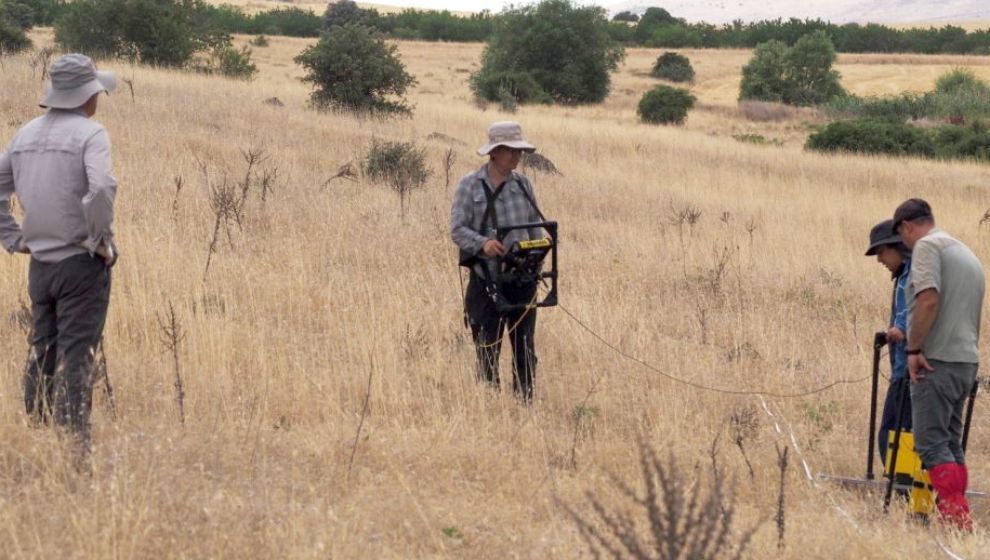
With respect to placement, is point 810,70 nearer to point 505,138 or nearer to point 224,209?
point 224,209

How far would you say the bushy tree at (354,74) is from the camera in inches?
904

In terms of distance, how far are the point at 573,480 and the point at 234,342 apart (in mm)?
2678

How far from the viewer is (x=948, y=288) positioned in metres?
5.43

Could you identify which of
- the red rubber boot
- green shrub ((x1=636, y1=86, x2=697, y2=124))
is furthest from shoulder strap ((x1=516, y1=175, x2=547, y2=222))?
green shrub ((x1=636, y1=86, x2=697, y2=124))

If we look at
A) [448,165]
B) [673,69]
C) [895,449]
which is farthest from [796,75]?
[895,449]

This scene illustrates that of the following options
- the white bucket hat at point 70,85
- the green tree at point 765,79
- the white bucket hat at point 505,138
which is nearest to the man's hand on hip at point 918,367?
the white bucket hat at point 505,138

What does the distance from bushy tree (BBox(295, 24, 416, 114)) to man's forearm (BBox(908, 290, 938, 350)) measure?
18119mm

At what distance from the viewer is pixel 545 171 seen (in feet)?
59.6

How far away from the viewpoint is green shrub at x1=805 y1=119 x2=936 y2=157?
2845 cm

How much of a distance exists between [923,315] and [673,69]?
5924 centimetres

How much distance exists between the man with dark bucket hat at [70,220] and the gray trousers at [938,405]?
3.97 metres

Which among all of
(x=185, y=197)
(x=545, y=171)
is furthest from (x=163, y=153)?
(x=545, y=171)

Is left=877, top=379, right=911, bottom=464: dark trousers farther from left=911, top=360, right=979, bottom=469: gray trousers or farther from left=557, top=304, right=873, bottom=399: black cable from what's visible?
left=557, top=304, right=873, bottom=399: black cable

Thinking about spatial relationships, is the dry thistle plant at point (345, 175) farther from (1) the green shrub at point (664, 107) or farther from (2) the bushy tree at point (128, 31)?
(1) the green shrub at point (664, 107)
